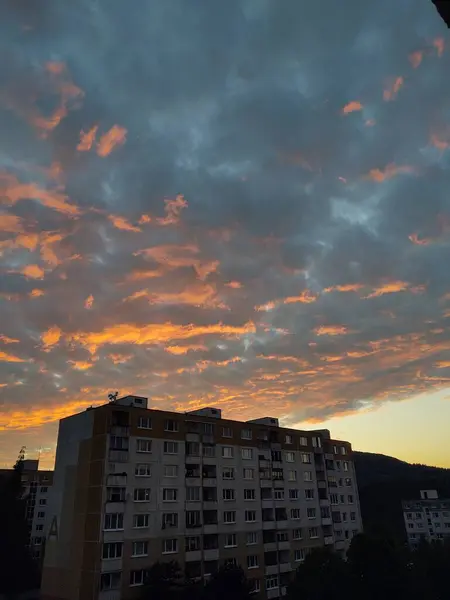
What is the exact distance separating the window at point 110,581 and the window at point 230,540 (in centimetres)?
1560

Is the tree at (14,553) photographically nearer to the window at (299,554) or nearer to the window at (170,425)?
the window at (170,425)

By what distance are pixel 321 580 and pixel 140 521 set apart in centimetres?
1969

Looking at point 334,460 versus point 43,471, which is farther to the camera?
point 43,471

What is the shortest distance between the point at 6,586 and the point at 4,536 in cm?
774

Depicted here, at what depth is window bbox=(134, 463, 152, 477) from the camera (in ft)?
172

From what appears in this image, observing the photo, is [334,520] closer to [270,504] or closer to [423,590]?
[270,504]

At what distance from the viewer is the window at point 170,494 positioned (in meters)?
54.0

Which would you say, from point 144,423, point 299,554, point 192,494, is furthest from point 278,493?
point 144,423

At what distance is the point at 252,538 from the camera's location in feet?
200

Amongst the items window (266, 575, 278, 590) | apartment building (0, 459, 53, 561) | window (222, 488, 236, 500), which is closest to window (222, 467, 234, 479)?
window (222, 488, 236, 500)

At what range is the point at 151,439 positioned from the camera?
5497 centimetres

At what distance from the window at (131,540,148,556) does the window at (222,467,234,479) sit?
46.9 ft

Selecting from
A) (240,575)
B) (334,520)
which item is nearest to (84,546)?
(240,575)

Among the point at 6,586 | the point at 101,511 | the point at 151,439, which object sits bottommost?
the point at 6,586
